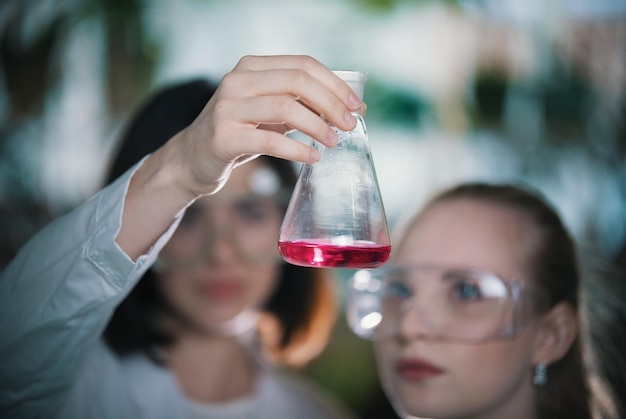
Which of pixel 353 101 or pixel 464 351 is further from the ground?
pixel 353 101

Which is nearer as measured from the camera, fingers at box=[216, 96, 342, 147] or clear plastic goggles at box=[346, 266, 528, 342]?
fingers at box=[216, 96, 342, 147]

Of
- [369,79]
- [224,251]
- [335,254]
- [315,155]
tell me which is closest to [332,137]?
[315,155]

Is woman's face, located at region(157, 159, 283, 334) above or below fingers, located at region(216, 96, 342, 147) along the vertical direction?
below

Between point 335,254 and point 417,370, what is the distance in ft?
2.35

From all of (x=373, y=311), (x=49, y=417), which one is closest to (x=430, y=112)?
(x=373, y=311)

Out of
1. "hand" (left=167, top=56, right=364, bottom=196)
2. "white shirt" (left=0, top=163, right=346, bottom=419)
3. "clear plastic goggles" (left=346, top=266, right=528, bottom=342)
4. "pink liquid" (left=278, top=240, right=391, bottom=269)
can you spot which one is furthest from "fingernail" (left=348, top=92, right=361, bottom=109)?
"clear plastic goggles" (left=346, top=266, right=528, bottom=342)

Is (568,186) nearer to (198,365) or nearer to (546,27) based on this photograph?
(546,27)

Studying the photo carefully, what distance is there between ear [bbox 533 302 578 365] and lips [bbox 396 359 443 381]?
28 cm

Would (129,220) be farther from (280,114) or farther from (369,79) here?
(369,79)

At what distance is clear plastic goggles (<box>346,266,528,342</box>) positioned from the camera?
5.59ft

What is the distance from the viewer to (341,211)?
44.6 inches

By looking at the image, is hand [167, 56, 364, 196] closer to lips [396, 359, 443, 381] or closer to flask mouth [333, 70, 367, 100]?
flask mouth [333, 70, 367, 100]

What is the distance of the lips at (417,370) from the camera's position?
1.70 meters

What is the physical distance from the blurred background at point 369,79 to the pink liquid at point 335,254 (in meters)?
2.58
